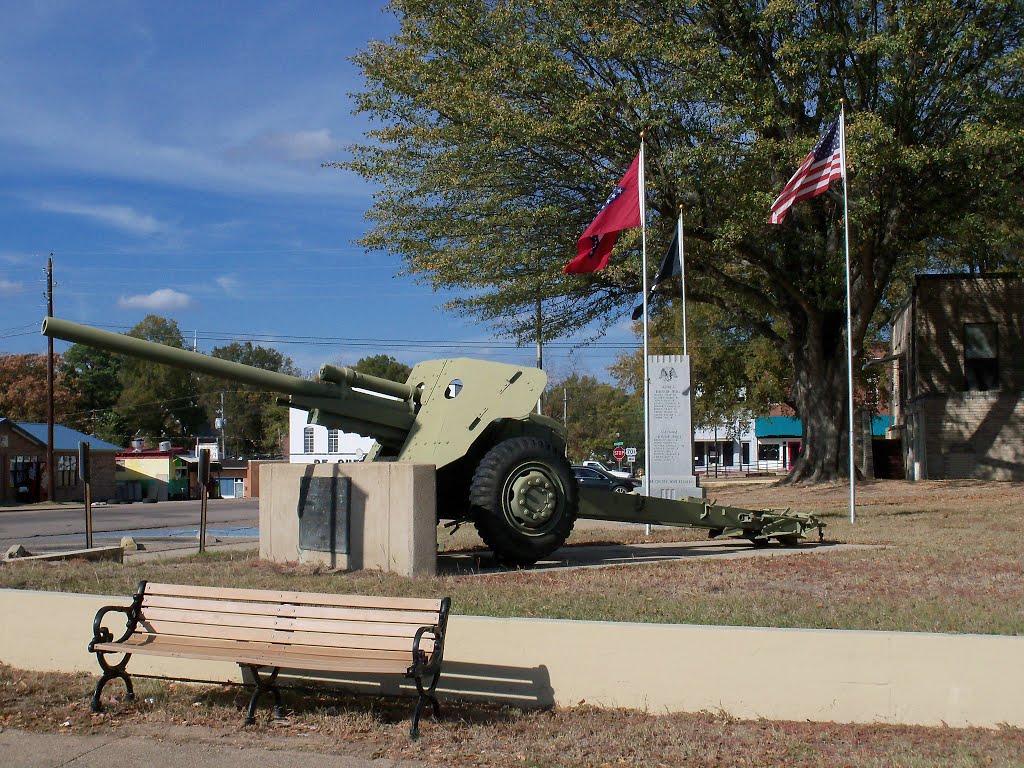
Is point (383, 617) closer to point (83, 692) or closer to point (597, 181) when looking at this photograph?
point (83, 692)

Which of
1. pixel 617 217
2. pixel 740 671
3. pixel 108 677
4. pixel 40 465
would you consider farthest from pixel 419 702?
pixel 40 465

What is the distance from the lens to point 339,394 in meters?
10.1

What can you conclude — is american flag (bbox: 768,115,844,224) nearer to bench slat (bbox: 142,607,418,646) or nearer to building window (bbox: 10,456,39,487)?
bench slat (bbox: 142,607,418,646)

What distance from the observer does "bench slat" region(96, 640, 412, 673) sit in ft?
18.1

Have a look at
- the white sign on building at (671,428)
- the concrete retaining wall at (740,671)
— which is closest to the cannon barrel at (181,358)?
the concrete retaining wall at (740,671)

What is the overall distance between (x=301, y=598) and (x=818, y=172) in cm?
1299

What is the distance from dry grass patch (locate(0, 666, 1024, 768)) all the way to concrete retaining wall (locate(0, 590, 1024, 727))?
10 cm

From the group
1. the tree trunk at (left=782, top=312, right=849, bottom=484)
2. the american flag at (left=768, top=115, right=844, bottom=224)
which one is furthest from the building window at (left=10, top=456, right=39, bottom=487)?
the american flag at (left=768, top=115, right=844, bottom=224)

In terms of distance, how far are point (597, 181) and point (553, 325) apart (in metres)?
5.15

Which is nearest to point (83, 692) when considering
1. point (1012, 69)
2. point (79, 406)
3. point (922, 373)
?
point (1012, 69)

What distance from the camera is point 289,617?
611 centimetres

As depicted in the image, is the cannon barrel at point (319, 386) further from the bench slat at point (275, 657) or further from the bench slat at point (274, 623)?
the bench slat at point (275, 657)

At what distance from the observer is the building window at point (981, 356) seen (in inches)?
1156

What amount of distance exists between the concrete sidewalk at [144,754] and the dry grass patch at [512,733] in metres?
0.08
